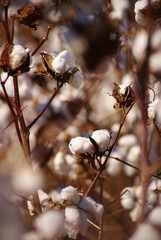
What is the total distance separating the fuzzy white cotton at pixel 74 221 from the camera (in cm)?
58

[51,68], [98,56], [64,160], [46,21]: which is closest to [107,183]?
[64,160]

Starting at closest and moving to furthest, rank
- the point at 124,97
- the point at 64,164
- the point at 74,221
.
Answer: the point at 74,221, the point at 124,97, the point at 64,164

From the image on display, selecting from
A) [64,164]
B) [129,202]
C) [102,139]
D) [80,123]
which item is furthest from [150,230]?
[80,123]

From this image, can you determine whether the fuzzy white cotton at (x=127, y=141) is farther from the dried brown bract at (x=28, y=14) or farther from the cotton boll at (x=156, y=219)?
the cotton boll at (x=156, y=219)

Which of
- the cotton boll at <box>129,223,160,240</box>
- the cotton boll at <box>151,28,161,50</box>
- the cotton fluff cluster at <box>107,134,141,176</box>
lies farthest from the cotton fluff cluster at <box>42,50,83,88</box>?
the cotton fluff cluster at <box>107,134,141,176</box>

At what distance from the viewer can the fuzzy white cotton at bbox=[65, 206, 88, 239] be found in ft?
1.91

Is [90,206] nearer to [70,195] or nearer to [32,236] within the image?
[70,195]

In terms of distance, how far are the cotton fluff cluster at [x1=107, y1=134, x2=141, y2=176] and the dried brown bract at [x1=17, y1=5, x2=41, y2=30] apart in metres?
0.51

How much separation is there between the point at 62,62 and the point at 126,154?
21.2 inches

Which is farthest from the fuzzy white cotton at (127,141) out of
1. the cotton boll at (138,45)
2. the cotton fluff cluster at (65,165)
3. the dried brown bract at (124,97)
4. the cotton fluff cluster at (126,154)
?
the dried brown bract at (124,97)

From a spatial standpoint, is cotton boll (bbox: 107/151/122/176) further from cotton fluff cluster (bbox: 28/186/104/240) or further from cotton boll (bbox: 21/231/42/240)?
cotton boll (bbox: 21/231/42/240)

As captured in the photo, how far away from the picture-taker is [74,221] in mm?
582

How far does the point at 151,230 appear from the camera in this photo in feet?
1.30

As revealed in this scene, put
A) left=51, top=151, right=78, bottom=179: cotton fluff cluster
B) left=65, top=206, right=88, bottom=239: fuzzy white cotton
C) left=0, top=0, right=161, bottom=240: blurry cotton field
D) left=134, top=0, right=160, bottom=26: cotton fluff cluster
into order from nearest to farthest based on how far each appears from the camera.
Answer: left=0, top=0, right=161, bottom=240: blurry cotton field → left=65, top=206, right=88, bottom=239: fuzzy white cotton → left=134, top=0, right=160, bottom=26: cotton fluff cluster → left=51, top=151, right=78, bottom=179: cotton fluff cluster
